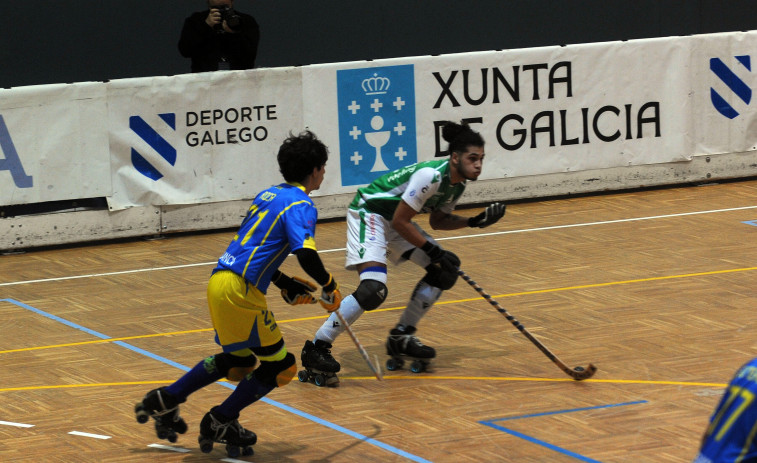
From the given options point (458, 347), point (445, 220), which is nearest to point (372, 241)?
point (445, 220)

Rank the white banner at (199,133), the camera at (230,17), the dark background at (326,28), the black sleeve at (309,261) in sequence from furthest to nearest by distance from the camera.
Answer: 1. the dark background at (326,28)
2. the camera at (230,17)
3. the white banner at (199,133)
4. the black sleeve at (309,261)

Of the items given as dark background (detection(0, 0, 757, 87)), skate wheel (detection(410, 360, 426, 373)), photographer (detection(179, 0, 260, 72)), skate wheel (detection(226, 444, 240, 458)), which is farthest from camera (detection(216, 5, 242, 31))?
skate wheel (detection(226, 444, 240, 458))

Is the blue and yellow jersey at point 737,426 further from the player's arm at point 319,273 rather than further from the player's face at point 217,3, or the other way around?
the player's face at point 217,3

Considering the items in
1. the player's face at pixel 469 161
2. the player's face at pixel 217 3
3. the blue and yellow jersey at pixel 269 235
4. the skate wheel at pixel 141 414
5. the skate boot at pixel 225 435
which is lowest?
the skate boot at pixel 225 435

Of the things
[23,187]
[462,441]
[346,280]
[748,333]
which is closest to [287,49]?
[23,187]

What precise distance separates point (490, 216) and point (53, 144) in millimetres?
6336

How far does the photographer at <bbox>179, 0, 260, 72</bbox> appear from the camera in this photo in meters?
14.0

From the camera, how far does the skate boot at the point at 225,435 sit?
6848mm

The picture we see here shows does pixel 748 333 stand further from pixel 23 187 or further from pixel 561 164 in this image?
pixel 23 187

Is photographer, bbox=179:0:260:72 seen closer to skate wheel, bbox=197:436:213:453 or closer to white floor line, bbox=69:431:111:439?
white floor line, bbox=69:431:111:439

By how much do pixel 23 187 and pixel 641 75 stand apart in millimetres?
7545

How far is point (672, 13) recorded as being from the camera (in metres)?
20.8

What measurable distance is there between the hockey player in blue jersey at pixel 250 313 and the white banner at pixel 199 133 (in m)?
6.76

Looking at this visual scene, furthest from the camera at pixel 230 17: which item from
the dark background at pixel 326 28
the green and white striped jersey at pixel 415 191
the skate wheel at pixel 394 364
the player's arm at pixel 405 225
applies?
the skate wheel at pixel 394 364
